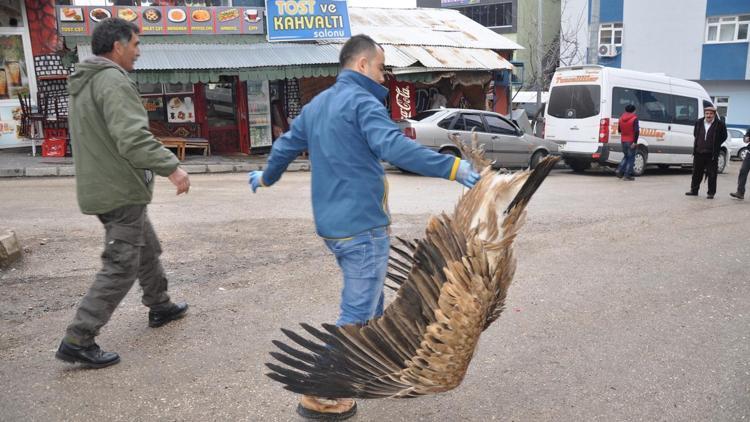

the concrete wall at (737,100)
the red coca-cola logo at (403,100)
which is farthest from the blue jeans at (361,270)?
the concrete wall at (737,100)

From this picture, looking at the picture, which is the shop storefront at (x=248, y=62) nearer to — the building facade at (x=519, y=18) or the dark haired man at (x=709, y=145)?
the dark haired man at (x=709, y=145)

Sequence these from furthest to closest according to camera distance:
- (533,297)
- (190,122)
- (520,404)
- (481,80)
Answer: (481,80)
(190,122)
(533,297)
(520,404)

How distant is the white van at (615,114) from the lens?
13523 mm

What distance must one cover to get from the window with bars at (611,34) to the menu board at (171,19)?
74.2ft

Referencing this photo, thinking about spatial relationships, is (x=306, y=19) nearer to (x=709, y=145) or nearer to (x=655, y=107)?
(x=655, y=107)

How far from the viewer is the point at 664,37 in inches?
1141

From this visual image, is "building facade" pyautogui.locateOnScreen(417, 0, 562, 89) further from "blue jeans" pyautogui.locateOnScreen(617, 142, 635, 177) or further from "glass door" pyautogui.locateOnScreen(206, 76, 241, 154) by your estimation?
"glass door" pyautogui.locateOnScreen(206, 76, 241, 154)

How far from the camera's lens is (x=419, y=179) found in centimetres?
1221

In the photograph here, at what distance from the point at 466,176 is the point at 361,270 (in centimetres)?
69

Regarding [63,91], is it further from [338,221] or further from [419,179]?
[338,221]

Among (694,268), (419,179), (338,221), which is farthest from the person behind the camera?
(419,179)

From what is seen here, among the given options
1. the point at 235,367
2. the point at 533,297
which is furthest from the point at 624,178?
the point at 235,367

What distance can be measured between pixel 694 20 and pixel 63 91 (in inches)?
1072

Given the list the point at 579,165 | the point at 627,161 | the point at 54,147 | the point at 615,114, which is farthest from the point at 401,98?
the point at 54,147
